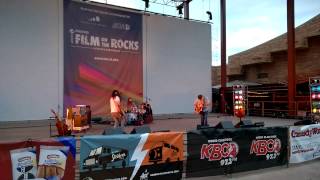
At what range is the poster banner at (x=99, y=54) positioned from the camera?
70.5ft

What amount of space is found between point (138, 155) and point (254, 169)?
3.23m

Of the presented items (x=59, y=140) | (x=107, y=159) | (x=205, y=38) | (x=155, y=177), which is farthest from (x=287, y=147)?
(x=205, y=38)

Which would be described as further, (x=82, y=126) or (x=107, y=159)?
(x=82, y=126)

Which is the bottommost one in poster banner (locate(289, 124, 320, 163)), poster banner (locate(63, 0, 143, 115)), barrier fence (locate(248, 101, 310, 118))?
poster banner (locate(289, 124, 320, 163))

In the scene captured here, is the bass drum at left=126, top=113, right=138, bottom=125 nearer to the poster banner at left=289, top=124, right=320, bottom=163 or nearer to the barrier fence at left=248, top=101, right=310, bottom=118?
the barrier fence at left=248, top=101, right=310, bottom=118

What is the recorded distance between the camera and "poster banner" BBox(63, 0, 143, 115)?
70.5 ft

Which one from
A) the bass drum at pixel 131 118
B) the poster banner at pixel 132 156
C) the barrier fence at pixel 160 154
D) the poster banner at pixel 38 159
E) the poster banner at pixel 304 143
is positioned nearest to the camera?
the poster banner at pixel 38 159

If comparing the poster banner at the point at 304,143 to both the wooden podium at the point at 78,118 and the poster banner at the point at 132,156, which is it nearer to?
the poster banner at the point at 132,156

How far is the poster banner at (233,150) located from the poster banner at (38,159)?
253 centimetres

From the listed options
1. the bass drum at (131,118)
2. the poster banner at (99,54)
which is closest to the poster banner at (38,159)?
the bass drum at (131,118)

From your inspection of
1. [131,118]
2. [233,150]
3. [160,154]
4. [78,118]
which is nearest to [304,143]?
[233,150]

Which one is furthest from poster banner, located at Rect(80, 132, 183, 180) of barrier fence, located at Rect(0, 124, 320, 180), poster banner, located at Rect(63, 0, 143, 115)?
poster banner, located at Rect(63, 0, 143, 115)

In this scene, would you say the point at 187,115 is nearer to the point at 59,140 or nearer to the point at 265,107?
the point at 265,107

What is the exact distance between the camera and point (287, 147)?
9164 millimetres
